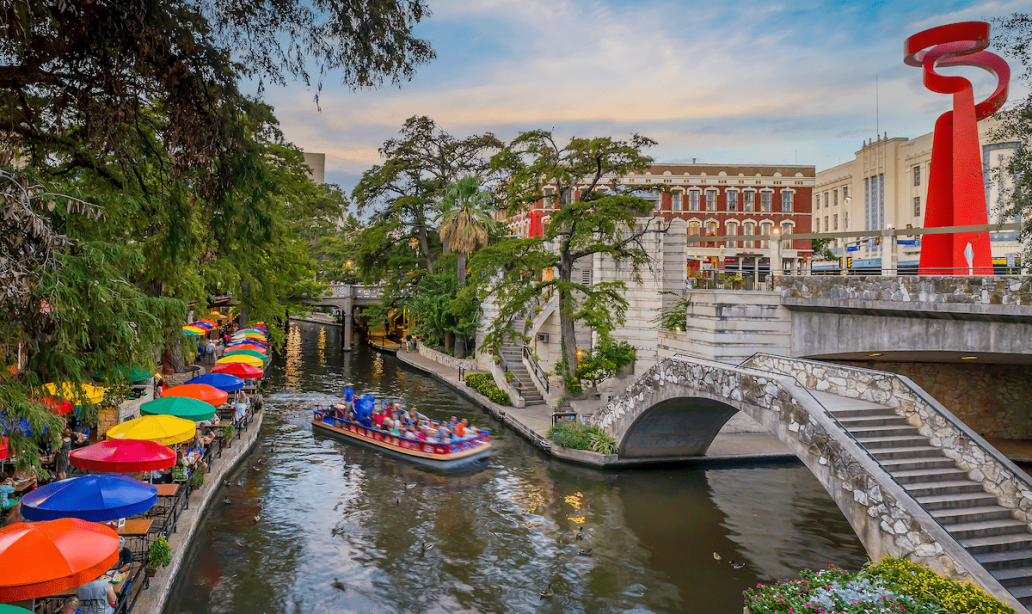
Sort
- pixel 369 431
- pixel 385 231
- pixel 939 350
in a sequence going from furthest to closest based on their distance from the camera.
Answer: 1. pixel 385 231
2. pixel 369 431
3. pixel 939 350

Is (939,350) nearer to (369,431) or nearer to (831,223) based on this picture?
(369,431)

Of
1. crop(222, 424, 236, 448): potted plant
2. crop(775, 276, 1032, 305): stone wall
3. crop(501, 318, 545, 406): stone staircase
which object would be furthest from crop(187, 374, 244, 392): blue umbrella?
crop(775, 276, 1032, 305): stone wall

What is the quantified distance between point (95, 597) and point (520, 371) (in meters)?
26.4

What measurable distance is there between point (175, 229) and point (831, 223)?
5986 cm

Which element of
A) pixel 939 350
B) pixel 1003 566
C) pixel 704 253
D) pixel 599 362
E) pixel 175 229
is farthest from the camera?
pixel 704 253

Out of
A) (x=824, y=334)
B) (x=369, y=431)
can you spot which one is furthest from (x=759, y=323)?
(x=369, y=431)

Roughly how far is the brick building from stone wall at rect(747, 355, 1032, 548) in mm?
39779

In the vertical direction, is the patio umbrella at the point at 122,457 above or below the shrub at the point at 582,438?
above

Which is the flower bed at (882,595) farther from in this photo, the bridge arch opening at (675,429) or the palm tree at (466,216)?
the palm tree at (466,216)

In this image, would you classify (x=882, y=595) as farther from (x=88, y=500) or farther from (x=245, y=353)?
(x=245, y=353)

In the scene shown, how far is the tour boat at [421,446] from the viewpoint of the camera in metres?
23.9

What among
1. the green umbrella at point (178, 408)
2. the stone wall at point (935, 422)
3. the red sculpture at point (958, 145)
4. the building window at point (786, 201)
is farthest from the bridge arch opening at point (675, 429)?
the building window at point (786, 201)

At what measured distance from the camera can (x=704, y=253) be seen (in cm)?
5662

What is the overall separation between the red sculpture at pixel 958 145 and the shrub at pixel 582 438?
1198 centimetres
